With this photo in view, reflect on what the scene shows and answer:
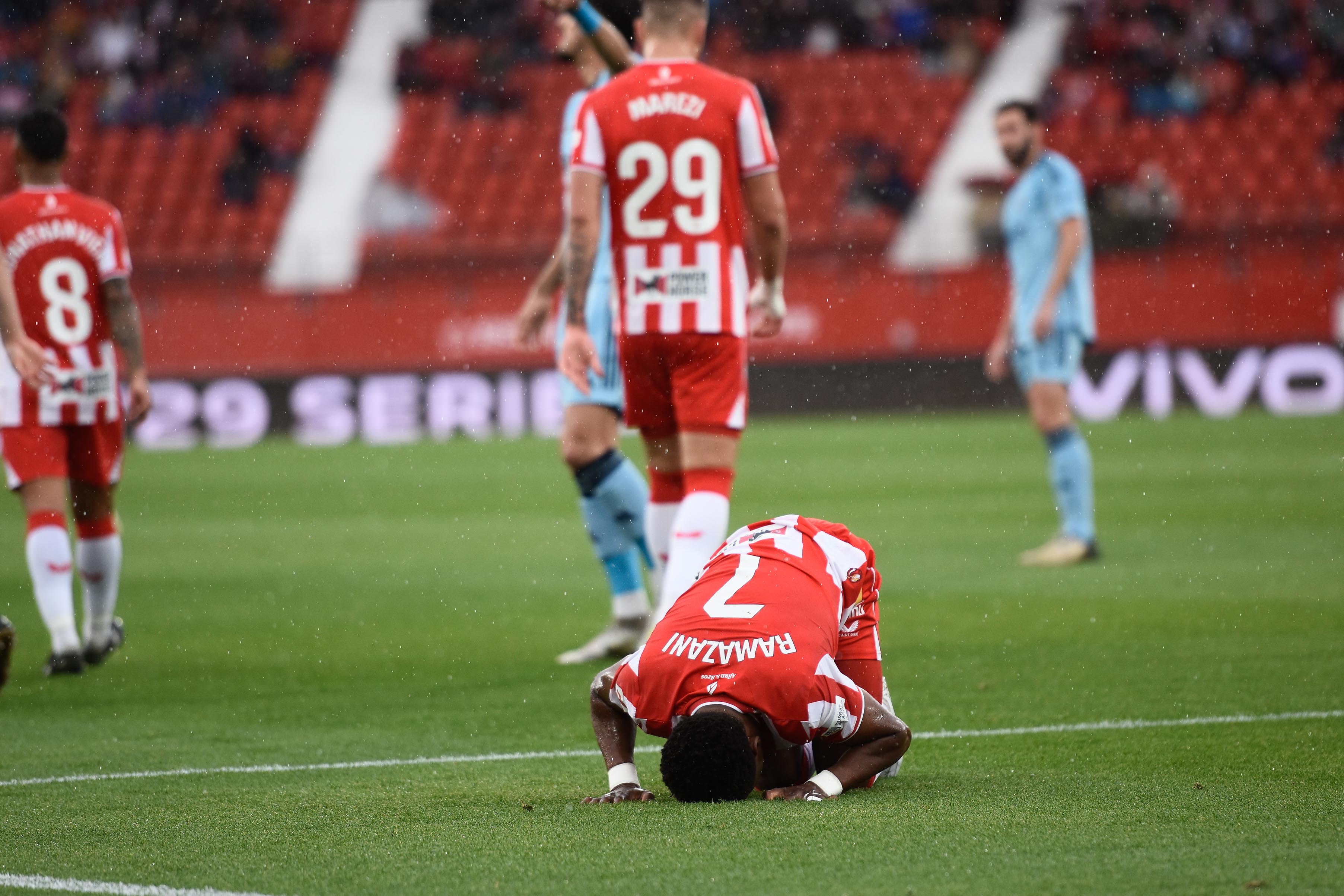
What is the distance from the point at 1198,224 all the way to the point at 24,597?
1543cm

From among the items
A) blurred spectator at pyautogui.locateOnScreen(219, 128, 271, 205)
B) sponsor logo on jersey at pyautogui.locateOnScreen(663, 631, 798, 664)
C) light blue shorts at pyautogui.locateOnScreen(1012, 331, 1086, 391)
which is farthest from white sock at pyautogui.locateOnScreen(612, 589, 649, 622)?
blurred spectator at pyautogui.locateOnScreen(219, 128, 271, 205)

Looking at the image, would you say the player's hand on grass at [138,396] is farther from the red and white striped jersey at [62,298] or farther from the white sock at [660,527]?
the white sock at [660,527]

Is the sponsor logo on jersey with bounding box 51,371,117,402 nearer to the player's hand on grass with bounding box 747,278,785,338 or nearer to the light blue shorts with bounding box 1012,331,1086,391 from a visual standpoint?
the player's hand on grass with bounding box 747,278,785,338

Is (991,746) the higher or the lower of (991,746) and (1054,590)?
the higher

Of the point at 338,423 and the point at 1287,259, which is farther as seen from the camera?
the point at 1287,259

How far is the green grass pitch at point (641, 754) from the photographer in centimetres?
344

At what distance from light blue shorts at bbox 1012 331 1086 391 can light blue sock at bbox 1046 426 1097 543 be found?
31cm

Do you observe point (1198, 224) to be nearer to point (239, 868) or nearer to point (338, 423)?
point (338, 423)

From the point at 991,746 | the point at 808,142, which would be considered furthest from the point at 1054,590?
the point at 808,142

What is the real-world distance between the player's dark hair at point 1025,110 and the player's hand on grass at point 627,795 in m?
6.07

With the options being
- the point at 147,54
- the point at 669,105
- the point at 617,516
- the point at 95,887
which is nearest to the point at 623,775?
the point at 95,887

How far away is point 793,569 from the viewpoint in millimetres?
4145

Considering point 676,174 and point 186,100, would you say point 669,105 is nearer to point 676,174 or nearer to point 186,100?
point 676,174

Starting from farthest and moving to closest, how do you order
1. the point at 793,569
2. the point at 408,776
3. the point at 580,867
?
the point at 408,776
the point at 793,569
the point at 580,867
